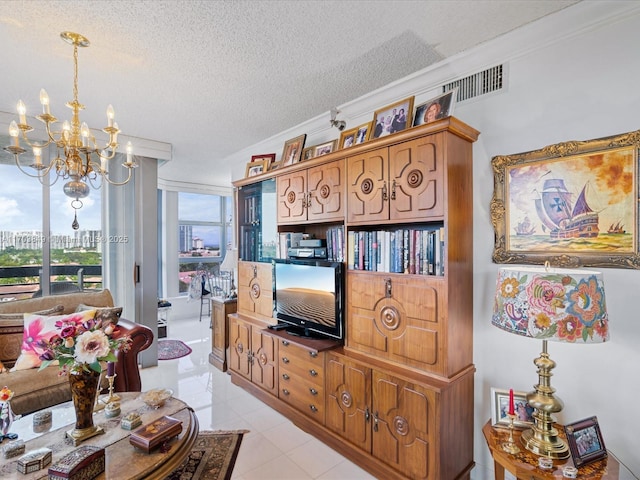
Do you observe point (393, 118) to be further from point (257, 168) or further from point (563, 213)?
point (257, 168)

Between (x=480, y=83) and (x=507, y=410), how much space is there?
1.90 meters

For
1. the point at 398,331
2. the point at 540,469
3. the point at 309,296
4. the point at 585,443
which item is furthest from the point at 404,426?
the point at 309,296

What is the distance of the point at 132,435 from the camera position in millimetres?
1603

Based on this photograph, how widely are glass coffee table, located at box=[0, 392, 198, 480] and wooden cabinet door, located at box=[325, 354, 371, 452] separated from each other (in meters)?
0.95

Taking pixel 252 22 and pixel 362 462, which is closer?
pixel 252 22

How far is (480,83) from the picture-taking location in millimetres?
2076

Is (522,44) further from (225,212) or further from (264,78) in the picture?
(225,212)

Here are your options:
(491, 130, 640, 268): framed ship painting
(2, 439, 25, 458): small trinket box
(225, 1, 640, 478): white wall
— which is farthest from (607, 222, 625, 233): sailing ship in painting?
(2, 439, 25, 458): small trinket box

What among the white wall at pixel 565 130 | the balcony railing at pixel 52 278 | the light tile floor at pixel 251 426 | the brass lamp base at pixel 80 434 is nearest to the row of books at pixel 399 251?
the white wall at pixel 565 130

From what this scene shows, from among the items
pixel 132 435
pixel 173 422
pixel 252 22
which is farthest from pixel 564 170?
pixel 132 435

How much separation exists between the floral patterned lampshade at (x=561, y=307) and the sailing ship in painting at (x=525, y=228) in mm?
499

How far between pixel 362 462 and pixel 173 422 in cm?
124

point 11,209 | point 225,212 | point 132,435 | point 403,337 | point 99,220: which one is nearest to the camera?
point 132,435

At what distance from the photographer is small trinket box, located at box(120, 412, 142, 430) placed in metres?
1.74
